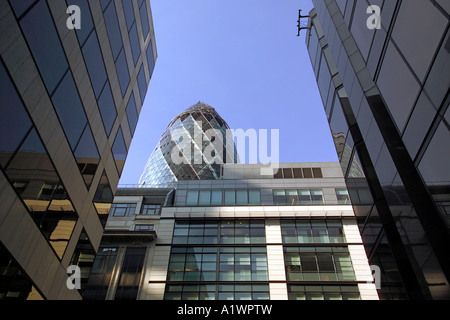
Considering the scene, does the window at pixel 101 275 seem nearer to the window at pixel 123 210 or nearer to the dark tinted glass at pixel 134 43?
the window at pixel 123 210

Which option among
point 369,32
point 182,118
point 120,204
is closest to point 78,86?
point 369,32

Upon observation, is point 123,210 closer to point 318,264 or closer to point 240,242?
point 240,242

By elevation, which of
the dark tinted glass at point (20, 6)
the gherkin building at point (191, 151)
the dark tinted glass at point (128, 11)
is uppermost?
the gherkin building at point (191, 151)

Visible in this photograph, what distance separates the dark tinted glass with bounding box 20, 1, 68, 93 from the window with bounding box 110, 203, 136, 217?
1276 inches

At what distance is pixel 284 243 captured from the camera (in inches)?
1347

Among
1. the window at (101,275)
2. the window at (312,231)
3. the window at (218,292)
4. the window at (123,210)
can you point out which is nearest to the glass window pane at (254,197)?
the window at (312,231)

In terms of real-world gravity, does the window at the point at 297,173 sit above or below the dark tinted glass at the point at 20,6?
above

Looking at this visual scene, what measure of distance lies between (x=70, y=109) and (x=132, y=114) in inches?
317

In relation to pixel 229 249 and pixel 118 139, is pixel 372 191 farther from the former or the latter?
pixel 229 249

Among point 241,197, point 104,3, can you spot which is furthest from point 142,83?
point 241,197

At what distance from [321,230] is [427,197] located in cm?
2861

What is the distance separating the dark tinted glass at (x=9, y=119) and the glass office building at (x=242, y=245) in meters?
24.7

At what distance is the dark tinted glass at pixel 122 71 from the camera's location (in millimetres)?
17864

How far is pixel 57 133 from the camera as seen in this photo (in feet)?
39.7
